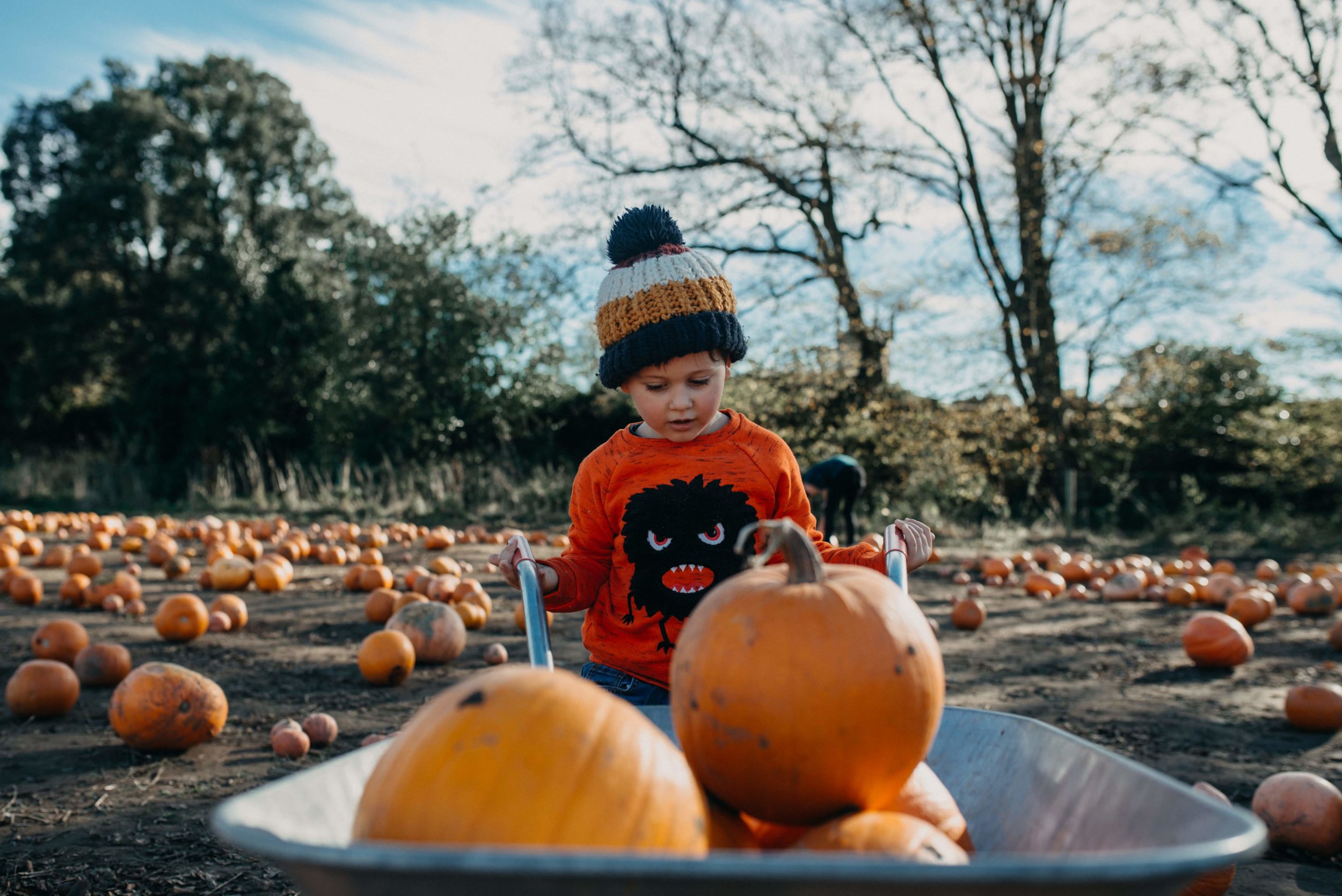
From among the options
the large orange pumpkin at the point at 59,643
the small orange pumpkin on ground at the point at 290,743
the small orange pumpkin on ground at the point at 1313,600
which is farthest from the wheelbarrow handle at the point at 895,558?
the small orange pumpkin on ground at the point at 1313,600

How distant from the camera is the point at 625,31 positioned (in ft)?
51.1

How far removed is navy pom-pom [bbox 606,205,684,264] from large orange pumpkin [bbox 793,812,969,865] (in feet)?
6.02

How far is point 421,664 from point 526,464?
11.5 metres

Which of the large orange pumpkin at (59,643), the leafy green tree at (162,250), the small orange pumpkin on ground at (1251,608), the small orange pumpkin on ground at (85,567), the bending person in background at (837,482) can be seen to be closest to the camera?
the large orange pumpkin at (59,643)

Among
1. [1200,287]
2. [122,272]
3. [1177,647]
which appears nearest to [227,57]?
[122,272]

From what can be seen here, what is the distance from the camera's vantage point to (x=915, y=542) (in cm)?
200

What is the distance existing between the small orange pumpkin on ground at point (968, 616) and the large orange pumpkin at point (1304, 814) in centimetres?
337

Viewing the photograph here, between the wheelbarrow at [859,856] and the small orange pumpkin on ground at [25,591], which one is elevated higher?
the wheelbarrow at [859,856]

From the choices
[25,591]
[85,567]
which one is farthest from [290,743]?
[85,567]

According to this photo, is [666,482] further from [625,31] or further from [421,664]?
[625,31]

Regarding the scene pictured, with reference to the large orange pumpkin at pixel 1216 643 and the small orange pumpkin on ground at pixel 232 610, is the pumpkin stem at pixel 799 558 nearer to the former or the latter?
the large orange pumpkin at pixel 1216 643

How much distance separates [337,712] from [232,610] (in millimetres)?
1995

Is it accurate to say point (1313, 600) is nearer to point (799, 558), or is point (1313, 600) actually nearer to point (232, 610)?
point (799, 558)

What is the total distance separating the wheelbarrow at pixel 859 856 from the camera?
72 centimetres
